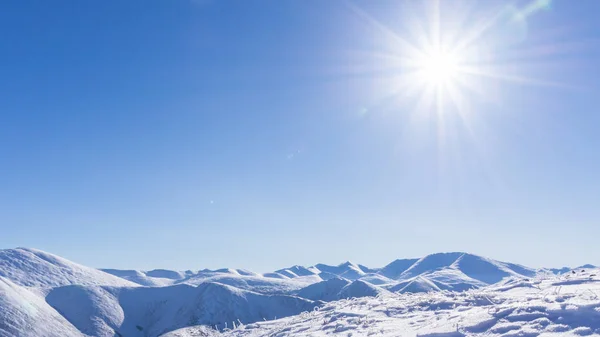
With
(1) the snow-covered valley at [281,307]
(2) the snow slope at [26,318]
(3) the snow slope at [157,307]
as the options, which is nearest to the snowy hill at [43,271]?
(1) the snow-covered valley at [281,307]

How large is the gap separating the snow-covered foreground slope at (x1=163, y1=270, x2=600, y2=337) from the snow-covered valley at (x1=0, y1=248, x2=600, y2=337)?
0.03 meters

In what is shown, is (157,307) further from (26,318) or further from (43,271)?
(43,271)

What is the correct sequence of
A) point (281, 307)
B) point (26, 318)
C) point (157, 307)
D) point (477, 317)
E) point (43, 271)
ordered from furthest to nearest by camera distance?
point (43, 271)
point (157, 307)
point (281, 307)
point (26, 318)
point (477, 317)

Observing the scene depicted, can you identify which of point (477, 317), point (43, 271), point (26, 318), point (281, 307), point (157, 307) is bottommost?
point (281, 307)

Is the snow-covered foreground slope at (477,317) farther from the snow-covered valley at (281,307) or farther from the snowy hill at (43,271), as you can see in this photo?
the snowy hill at (43,271)

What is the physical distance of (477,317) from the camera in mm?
9602

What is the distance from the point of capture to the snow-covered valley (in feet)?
30.0

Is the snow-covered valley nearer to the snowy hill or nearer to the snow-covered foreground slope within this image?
the snow-covered foreground slope

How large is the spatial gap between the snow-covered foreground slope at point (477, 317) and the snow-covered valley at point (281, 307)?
29 mm

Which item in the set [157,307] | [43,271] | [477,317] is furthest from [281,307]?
[477,317]

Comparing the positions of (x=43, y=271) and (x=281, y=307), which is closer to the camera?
(x=281, y=307)

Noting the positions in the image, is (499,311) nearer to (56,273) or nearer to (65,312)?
(65,312)

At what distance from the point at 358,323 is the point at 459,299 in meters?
4.02

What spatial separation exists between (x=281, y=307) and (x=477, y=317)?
435ft
